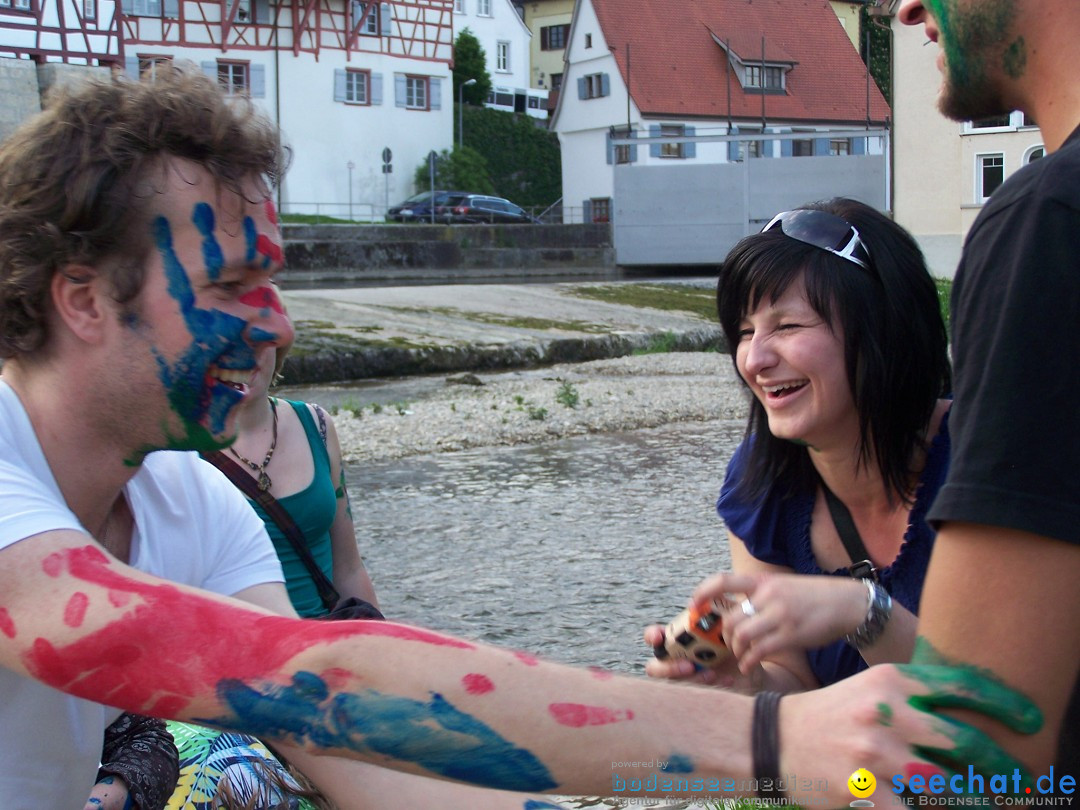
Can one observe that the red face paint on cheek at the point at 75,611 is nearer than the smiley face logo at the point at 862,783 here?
No

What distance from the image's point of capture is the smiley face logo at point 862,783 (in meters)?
1.59

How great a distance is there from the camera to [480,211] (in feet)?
151

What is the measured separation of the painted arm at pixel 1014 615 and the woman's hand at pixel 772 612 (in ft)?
1.68

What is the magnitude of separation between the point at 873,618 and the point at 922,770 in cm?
81

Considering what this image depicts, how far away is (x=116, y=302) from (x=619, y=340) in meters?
17.0

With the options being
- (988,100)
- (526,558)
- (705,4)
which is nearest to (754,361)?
(988,100)

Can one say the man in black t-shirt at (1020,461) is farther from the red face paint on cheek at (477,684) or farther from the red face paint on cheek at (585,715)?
the red face paint on cheek at (477,684)

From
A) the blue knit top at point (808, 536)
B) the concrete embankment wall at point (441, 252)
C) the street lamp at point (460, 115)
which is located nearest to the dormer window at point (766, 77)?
the street lamp at point (460, 115)

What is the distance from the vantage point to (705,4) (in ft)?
193

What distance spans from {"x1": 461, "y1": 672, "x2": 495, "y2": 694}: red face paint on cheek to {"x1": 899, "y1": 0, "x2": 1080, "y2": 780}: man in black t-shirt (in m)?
0.60

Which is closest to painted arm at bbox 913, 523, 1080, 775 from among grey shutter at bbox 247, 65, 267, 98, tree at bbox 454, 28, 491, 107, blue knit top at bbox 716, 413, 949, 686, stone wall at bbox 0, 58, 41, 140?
blue knit top at bbox 716, 413, 949, 686

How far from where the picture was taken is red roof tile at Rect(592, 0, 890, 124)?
5453 centimetres

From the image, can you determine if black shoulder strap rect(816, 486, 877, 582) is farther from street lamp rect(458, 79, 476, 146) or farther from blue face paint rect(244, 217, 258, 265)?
street lamp rect(458, 79, 476, 146)

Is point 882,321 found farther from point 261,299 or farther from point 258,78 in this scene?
point 258,78
